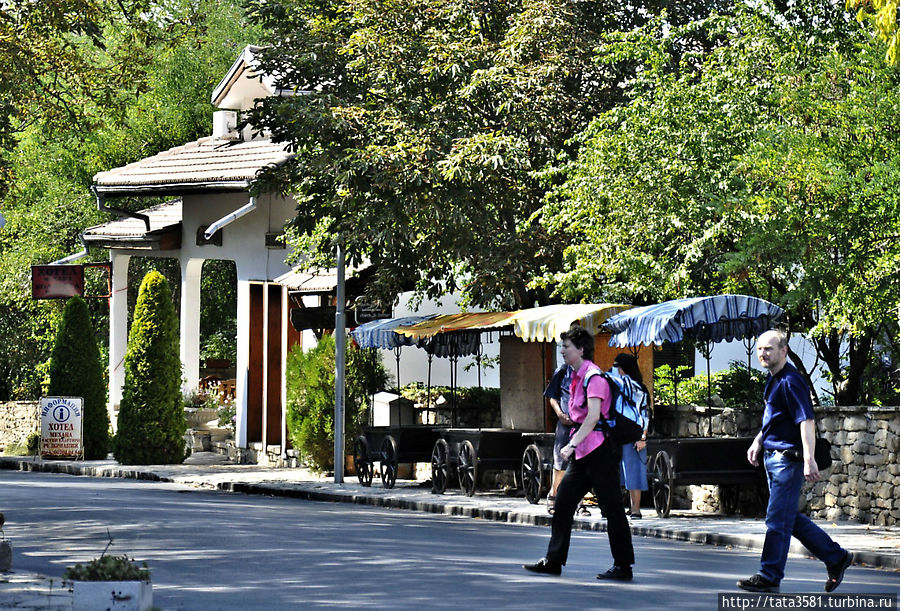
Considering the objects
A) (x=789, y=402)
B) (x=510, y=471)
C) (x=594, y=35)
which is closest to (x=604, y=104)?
(x=594, y=35)

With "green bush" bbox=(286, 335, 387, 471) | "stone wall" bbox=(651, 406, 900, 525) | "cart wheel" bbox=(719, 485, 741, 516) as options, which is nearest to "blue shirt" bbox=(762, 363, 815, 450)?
"stone wall" bbox=(651, 406, 900, 525)

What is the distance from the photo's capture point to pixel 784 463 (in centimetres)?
1081

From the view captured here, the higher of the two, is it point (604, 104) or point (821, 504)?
point (604, 104)

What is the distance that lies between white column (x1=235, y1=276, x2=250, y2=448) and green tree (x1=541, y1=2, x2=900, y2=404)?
38.5 ft

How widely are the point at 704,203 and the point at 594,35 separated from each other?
19.6 ft

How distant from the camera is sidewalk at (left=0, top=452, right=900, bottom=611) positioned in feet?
45.8

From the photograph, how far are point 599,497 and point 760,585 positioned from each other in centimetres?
154

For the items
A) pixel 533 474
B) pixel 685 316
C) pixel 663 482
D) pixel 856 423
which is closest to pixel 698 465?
pixel 663 482

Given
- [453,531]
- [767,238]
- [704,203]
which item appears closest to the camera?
[453,531]

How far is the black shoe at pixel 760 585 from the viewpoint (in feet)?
35.3

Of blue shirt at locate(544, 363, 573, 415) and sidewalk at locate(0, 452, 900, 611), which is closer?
sidewalk at locate(0, 452, 900, 611)

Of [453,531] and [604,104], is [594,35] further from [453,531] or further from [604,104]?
[453,531]

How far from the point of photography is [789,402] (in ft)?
35.7

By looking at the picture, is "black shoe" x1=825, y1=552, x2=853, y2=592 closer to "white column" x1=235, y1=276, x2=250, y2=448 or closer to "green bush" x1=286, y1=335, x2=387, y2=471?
"green bush" x1=286, y1=335, x2=387, y2=471
